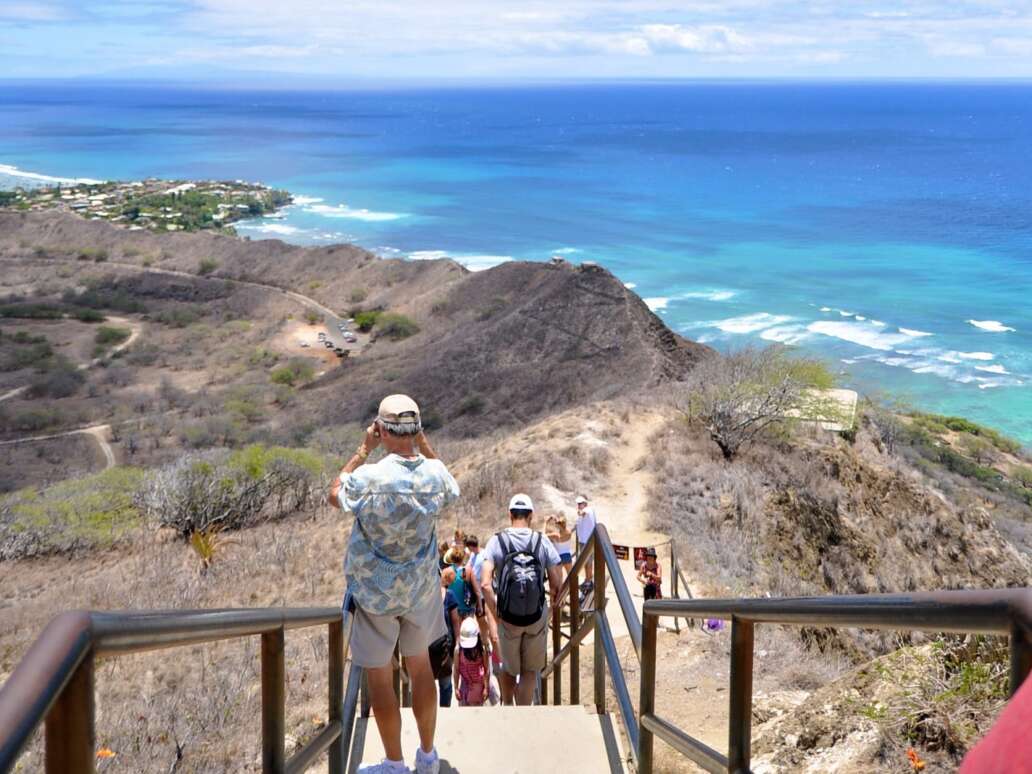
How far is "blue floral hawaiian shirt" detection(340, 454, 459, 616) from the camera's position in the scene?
12.8 feet

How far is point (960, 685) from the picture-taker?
3910mm

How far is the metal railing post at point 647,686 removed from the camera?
3576mm

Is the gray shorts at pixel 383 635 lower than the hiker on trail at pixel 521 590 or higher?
higher

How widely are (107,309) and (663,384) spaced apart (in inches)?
1609

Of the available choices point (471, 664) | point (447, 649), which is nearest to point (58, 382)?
point (471, 664)

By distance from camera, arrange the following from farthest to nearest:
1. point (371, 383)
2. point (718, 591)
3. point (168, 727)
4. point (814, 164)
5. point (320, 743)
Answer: point (814, 164) < point (371, 383) < point (718, 591) < point (168, 727) < point (320, 743)

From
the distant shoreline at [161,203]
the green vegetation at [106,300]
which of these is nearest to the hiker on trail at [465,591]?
the green vegetation at [106,300]

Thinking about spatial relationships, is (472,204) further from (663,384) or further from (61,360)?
(663,384)

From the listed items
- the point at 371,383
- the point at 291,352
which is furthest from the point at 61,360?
the point at 371,383

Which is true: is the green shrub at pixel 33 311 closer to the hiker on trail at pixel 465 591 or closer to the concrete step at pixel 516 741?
the hiker on trail at pixel 465 591

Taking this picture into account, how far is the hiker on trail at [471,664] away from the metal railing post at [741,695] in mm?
4157

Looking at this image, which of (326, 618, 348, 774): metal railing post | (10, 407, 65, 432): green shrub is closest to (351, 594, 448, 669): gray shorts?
(326, 618, 348, 774): metal railing post

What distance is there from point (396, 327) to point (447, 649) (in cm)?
3998

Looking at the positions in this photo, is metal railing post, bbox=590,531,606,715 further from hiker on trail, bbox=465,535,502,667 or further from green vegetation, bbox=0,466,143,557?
green vegetation, bbox=0,466,143,557
